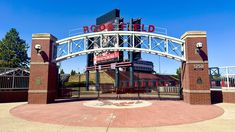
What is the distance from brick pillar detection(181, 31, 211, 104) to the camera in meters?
15.1

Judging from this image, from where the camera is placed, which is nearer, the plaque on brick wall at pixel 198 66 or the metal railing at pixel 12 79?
the plaque on brick wall at pixel 198 66

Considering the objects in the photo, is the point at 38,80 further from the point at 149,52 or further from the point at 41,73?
the point at 149,52

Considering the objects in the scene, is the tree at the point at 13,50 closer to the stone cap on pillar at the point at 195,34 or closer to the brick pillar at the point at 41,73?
the brick pillar at the point at 41,73

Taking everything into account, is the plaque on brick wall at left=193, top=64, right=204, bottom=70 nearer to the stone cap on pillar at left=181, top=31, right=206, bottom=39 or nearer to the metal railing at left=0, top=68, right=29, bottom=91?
the stone cap on pillar at left=181, top=31, right=206, bottom=39

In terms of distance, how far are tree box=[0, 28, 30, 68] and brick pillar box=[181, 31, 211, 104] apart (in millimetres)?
40942

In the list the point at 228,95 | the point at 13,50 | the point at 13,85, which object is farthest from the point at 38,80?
the point at 13,50

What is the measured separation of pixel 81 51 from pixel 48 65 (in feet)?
11.3

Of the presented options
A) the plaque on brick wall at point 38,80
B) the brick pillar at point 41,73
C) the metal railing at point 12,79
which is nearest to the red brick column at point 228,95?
the brick pillar at point 41,73

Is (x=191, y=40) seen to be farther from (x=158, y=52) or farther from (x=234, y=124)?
(x=234, y=124)

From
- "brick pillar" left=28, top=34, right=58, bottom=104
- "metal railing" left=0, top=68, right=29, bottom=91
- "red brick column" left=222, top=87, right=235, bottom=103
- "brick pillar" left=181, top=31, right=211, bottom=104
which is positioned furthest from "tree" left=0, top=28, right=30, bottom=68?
"red brick column" left=222, top=87, right=235, bottom=103

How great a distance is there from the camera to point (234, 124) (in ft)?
26.6

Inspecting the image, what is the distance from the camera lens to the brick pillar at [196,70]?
594 inches

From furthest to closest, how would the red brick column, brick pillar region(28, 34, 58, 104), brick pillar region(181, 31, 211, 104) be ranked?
brick pillar region(28, 34, 58, 104) → the red brick column → brick pillar region(181, 31, 211, 104)

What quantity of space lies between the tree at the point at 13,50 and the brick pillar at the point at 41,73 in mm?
30167
